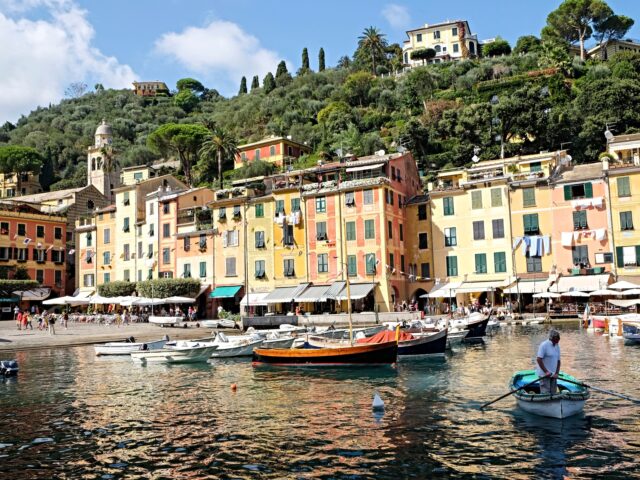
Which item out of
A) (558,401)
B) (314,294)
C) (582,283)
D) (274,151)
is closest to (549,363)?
(558,401)

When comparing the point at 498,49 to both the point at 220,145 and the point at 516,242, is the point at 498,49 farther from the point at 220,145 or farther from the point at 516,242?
the point at 516,242

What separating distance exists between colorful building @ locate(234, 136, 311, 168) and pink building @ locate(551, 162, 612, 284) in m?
50.2

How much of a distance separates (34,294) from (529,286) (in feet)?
180

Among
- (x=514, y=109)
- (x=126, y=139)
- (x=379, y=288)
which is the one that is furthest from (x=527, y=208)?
(x=126, y=139)

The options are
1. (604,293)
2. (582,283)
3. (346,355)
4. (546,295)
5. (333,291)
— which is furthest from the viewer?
(333,291)

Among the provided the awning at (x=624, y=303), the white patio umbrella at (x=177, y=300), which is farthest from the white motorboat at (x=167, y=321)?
the awning at (x=624, y=303)

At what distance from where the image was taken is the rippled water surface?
13.4 m

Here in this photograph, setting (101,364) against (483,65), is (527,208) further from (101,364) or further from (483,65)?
(483,65)

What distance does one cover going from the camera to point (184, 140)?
10556 centimetres

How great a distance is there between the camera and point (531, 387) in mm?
18188

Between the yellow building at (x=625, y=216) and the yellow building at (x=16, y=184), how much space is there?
343ft

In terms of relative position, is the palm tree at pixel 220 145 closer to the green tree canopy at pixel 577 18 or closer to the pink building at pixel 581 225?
the pink building at pixel 581 225

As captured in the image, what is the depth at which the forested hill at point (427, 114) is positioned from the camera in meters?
80.2

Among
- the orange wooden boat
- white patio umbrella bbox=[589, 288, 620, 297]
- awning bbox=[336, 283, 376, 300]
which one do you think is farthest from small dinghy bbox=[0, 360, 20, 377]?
white patio umbrella bbox=[589, 288, 620, 297]
